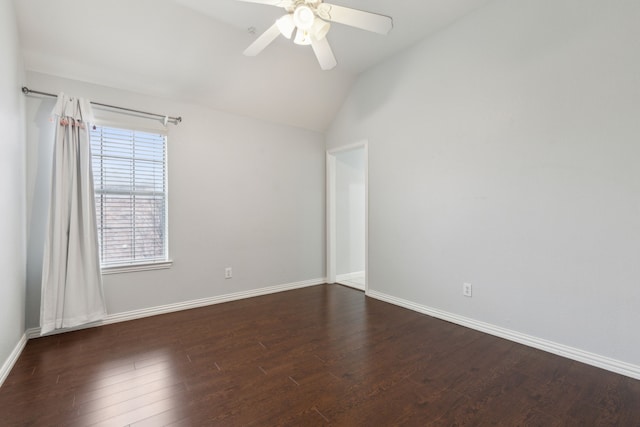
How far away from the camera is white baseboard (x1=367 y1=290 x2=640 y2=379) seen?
2.03 meters

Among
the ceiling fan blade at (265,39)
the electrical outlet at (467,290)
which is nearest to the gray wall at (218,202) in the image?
the ceiling fan blade at (265,39)

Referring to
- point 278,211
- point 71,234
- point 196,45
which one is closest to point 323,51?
point 196,45

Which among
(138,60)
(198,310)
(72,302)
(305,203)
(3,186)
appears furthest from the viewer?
(305,203)

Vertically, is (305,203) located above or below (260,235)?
above

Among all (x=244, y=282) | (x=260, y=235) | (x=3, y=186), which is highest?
(x=3, y=186)

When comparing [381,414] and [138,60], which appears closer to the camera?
[381,414]

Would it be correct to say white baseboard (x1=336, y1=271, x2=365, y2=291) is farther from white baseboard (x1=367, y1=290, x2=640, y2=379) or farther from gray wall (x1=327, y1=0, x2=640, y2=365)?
white baseboard (x1=367, y1=290, x2=640, y2=379)

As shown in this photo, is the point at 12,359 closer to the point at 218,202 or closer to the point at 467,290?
the point at 218,202

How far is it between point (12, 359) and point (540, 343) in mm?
4072

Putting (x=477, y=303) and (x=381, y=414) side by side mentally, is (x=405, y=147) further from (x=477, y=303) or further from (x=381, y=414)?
(x=381, y=414)

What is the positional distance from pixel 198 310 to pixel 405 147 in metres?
3.07

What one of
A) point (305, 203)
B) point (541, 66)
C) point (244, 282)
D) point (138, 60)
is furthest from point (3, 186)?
point (541, 66)

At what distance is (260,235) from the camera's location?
4.00 metres

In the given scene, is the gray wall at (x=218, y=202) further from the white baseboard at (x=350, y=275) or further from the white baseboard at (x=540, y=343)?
the white baseboard at (x=540, y=343)
